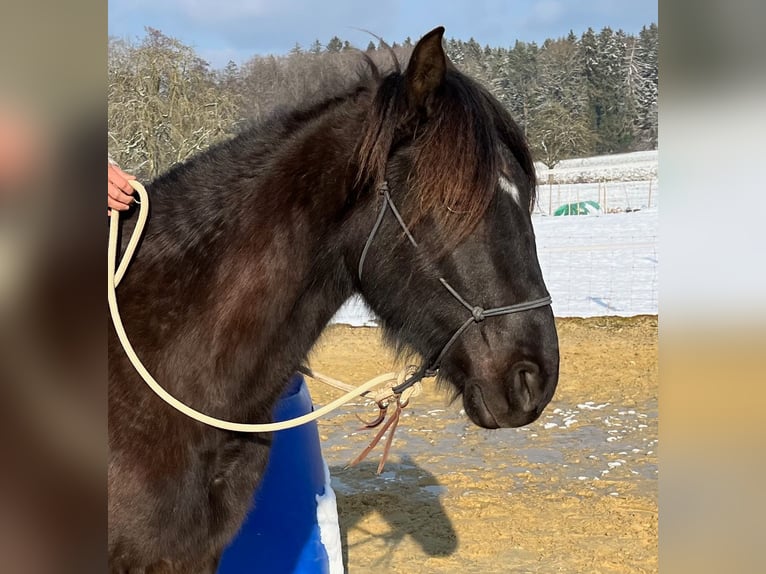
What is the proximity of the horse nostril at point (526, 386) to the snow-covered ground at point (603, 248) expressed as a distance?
24.9ft

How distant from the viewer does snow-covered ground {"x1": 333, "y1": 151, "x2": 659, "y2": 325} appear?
38.5 ft

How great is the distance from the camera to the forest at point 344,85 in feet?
7.66

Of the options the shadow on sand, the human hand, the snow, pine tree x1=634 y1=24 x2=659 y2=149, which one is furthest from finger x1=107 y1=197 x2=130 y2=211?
pine tree x1=634 y1=24 x2=659 y2=149

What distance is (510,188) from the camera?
1907mm

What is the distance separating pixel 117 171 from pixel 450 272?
2.95 feet

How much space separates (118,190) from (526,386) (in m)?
1.17

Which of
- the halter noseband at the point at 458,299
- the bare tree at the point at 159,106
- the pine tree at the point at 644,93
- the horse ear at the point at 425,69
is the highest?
the pine tree at the point at 644,93

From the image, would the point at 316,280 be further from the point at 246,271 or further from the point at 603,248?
the point at 603,248

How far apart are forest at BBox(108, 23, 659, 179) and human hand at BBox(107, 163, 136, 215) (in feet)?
0.90

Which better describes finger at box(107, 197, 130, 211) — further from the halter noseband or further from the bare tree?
the bare tree

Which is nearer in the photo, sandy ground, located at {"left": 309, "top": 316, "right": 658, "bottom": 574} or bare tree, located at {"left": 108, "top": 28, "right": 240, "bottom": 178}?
sandy ground, located at {"left": 309, "top": 316, "right": 658, "bottom": 574}

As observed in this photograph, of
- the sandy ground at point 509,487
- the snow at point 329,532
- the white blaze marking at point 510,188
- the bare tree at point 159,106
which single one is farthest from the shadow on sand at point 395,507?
the bare tree at point 159,106

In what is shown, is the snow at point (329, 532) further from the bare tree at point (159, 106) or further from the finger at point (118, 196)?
the bare tree at point (159, 106)
